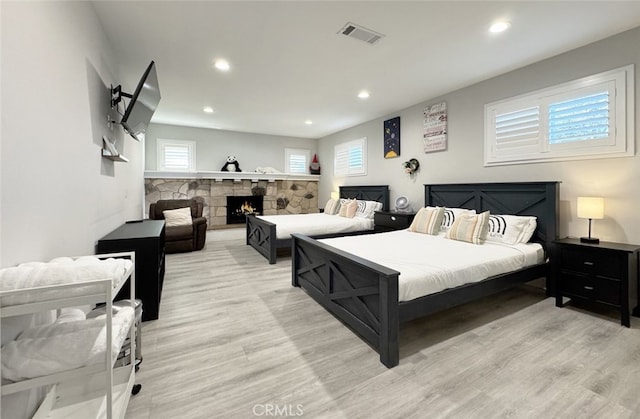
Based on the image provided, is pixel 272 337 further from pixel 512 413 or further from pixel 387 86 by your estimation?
pixel 387 86

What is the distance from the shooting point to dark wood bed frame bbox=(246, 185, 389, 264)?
439 cm

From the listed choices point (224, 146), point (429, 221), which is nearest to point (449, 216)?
point (429, 221)

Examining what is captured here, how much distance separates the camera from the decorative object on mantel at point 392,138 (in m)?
5.30

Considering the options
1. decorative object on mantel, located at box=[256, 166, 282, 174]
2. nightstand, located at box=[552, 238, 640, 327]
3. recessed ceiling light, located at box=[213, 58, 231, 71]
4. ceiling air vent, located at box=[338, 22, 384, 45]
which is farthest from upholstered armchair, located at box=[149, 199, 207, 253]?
nightstand, located at box=[552, 238, 640, 327]

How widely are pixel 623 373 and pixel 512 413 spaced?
3.41ft

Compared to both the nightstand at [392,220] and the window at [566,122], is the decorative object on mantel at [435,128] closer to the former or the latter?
the window at [566,122]

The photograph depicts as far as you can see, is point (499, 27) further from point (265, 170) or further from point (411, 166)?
point (265, 170)

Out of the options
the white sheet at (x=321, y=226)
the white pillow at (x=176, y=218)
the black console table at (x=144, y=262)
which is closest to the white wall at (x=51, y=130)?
the black console table at (x=144, y=262)

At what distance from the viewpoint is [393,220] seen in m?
4.80

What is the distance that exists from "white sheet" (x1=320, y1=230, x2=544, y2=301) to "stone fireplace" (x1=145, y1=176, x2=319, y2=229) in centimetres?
460

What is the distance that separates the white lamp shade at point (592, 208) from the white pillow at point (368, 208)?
3.14m

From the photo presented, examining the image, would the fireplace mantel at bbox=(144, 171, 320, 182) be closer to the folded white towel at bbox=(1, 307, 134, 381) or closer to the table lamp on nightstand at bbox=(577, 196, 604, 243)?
the folded white towel at bbox=(1, 307, 134, 381)

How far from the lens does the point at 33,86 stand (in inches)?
54.3

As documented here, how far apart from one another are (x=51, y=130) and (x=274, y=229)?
9.93 ft
